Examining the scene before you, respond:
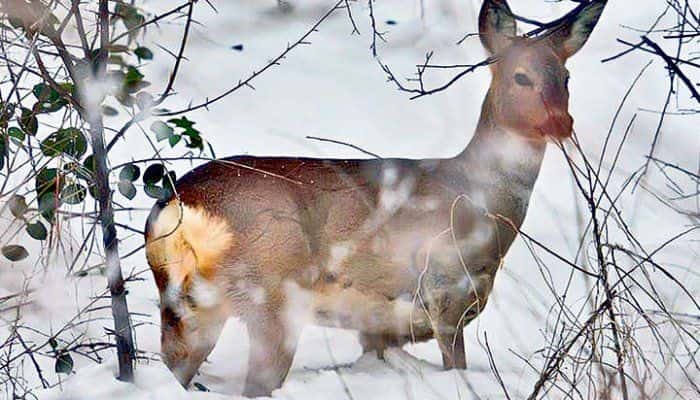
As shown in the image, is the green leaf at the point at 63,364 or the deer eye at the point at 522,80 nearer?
the green leaf at the point at 63,364

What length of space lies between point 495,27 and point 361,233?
3.11ft

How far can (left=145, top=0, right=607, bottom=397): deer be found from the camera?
169 inches

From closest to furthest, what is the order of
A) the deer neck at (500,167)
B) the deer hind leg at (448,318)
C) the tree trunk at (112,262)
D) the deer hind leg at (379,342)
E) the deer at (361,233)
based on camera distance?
the tree trunk at (112,262) → the deer at (361,233) → the deer hind leg at (448,318) → the deer hind leg at (379,342) → the deer neck at (500,167)

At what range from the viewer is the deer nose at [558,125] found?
458 cm

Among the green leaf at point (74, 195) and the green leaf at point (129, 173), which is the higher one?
the green leaf at point (129, 173)

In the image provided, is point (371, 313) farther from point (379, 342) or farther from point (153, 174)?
point (153, 174)

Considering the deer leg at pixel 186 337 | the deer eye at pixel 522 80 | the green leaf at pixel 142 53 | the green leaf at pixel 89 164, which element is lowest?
the deer leg at pixel 186 337

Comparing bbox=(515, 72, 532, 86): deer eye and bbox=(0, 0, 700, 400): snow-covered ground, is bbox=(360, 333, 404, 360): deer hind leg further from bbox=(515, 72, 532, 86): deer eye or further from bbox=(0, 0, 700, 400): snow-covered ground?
bbox=(515, 72, 532, 86): deer eye

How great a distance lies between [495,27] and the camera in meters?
4.93

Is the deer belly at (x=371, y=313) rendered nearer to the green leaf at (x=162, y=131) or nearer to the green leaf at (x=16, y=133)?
the green leaf at (x=162, y=131)

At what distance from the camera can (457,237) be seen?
187 inches

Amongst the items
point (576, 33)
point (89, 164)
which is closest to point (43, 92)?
point (89, 164)

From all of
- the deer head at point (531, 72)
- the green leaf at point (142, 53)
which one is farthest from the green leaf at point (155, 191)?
the deer head at point (531, 72)

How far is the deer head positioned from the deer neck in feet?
0.20
